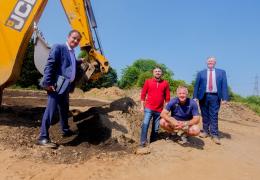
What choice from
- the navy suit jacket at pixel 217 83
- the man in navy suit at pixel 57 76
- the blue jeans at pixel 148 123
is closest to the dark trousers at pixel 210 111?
the navy suit jacket at pixel 217 83

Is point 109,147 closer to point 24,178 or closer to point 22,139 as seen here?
point 22,139

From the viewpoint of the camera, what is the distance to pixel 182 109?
24.7ft

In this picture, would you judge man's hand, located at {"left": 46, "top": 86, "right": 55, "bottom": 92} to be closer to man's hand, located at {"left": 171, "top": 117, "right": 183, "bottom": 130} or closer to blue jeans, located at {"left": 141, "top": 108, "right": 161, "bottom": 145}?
blue jeans, located at {"left": 141, "top": 108, "right": 161, "bottom": 145}

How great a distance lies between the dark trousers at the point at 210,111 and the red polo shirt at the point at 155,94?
1.01 meters

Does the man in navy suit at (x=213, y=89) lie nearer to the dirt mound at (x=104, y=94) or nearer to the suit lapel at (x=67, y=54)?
the suit lapel at (x=67, y=54)

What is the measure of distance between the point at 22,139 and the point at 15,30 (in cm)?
195

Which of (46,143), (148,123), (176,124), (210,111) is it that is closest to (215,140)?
(210,111)

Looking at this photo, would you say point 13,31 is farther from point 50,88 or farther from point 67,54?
point 50,88

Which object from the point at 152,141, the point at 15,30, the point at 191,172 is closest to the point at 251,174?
the point at 191,172

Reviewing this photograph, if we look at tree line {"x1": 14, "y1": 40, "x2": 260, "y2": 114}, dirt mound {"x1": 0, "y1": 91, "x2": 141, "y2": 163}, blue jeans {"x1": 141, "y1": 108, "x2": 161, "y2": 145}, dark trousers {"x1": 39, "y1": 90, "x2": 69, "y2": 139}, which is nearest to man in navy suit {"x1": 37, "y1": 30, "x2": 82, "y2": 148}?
dark trousers {"x1": 39, "y1": 90, "x2": 69, "y2": 139}

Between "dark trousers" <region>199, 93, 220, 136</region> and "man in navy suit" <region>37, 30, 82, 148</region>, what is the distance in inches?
114

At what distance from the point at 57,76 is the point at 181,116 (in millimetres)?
2241

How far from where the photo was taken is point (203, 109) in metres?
8.73

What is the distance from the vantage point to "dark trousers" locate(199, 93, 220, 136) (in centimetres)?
846
